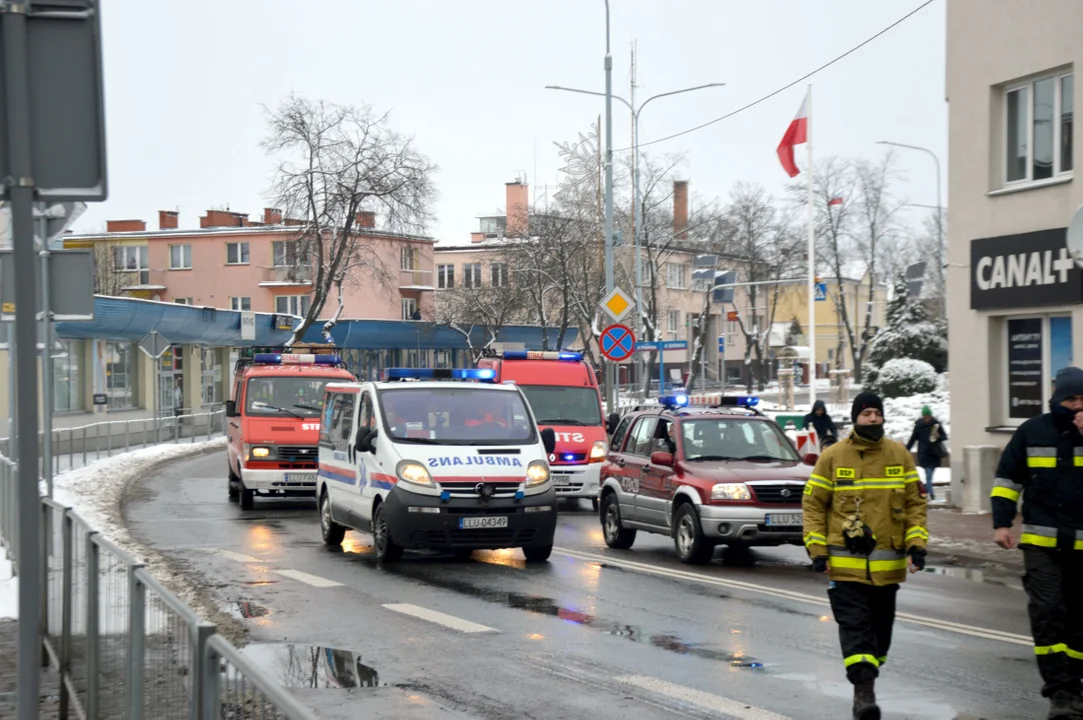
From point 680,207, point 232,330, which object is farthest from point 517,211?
point 232,330

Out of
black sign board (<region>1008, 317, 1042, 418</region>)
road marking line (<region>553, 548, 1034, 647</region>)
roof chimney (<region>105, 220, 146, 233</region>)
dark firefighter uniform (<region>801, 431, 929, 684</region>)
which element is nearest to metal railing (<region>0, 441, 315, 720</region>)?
dark firefighter uniform (<region>801, 431, 929, 684</region>)

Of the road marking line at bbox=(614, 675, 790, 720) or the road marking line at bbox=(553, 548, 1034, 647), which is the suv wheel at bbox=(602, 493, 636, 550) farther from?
the road marking line at bbox=(614, 675, 790, 720)

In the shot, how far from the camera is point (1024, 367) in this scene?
→ 66.4 feet

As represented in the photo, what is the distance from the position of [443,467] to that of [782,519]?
3.64 m

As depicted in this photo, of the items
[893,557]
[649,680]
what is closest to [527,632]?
[649,680]

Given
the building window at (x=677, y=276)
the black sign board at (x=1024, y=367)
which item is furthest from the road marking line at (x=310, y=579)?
the building window at (x=677, y=276)

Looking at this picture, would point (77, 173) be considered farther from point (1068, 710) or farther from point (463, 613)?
point (463, 613)

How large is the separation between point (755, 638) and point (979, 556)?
6.96 meters

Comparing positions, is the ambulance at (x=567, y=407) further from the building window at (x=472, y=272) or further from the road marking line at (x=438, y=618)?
the building window at (x=472, y=272)

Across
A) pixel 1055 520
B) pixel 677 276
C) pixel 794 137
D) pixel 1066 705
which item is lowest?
pixel 1066 705

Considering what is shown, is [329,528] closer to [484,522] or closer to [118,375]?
[484,522]

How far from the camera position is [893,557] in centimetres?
759

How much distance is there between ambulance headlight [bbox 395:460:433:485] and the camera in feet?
48.3

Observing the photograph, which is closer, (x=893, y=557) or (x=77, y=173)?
(x=77, y=173)
